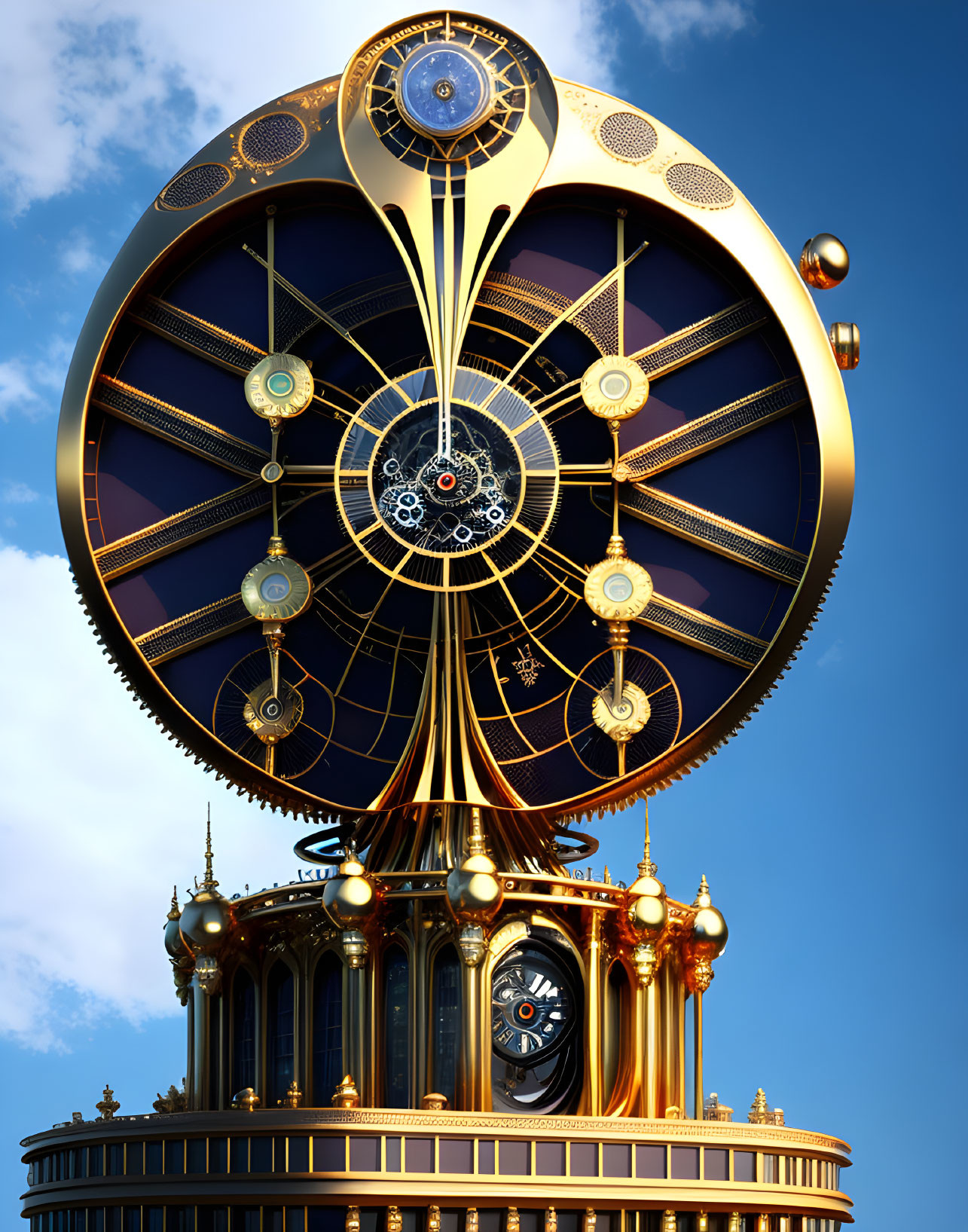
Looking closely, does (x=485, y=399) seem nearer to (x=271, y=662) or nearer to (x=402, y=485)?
(x=402, y=485)

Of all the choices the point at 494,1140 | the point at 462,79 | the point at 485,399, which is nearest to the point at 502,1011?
the point at 494,1140

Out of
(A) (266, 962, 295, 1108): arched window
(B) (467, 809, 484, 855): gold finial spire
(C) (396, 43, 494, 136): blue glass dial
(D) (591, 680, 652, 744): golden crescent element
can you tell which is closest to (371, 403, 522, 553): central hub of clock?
(D) (591, 680, 652, 744): golden crescent element

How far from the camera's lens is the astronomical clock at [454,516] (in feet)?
172

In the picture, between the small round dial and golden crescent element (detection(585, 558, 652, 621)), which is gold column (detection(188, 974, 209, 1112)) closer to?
the small round dial

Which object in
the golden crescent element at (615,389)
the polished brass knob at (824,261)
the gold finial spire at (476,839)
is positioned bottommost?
the gold finial spire at (476,839)

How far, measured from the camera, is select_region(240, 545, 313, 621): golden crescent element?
54.1 m

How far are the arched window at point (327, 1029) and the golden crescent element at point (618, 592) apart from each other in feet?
33.0

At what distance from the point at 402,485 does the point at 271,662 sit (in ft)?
17.7

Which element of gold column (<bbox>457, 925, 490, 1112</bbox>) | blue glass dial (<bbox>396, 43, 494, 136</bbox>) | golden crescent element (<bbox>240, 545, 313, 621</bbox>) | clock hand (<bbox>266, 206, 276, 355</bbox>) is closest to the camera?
gold column (<bbox>457, 925, 490, 1112</bbox>)

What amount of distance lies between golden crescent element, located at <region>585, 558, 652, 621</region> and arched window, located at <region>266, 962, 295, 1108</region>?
11081 millimetres

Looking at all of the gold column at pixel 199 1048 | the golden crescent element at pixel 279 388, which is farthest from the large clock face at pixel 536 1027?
the golden crescent element at pixel 279 388

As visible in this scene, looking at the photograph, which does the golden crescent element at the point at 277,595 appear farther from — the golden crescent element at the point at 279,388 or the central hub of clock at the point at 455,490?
the golden crescent element at the point at 279,388

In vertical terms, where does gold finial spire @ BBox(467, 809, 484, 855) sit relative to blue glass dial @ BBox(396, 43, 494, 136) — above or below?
below

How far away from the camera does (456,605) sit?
54281 millimetres
